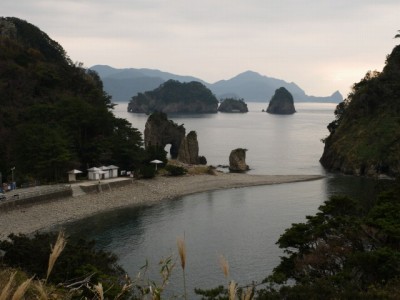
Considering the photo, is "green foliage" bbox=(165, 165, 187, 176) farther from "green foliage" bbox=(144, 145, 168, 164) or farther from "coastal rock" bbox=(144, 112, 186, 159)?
"coastal rock" bbox=(144, 112, 186, 159)

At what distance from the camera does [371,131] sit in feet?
238

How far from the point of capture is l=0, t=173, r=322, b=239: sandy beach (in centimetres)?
3855

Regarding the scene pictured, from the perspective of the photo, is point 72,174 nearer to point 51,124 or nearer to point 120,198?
point 120,198

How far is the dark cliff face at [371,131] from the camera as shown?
66.8 meters

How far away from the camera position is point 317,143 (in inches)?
4803

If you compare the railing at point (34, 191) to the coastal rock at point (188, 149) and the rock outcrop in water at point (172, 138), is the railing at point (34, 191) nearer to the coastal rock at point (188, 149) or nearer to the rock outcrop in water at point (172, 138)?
the coastal rock at point (188, 149)

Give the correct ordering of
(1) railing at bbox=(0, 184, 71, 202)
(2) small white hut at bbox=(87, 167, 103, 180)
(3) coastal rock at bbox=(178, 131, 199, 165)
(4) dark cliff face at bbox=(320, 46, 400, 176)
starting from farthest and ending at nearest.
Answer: (3) coastal rock at bbox=(178, 131, 199, 165)
(4) dark cliff face at bbox=(320, 46, 400, 176)
(2) small white hut at bbox=(87, 167, 103, 180)
(1) railing at bbox=(0, 184, 71, 202)

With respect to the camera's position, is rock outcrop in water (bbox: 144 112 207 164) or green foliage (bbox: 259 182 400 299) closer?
green foliage (bbox: 259 182 400 299)

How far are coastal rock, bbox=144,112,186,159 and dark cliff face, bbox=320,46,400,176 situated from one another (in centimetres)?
2807

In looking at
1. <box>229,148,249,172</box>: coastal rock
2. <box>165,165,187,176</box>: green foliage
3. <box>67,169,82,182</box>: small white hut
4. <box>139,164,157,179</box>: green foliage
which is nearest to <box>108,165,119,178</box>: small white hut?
<box>139,164,157,179</box>: green foliage

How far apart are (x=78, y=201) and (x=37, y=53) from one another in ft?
131

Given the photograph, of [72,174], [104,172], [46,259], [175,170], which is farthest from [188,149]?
[46,259]

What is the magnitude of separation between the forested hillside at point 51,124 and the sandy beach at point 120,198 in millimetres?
5989

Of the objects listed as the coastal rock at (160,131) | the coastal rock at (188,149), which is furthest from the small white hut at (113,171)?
the coastal rock at (160,131)
